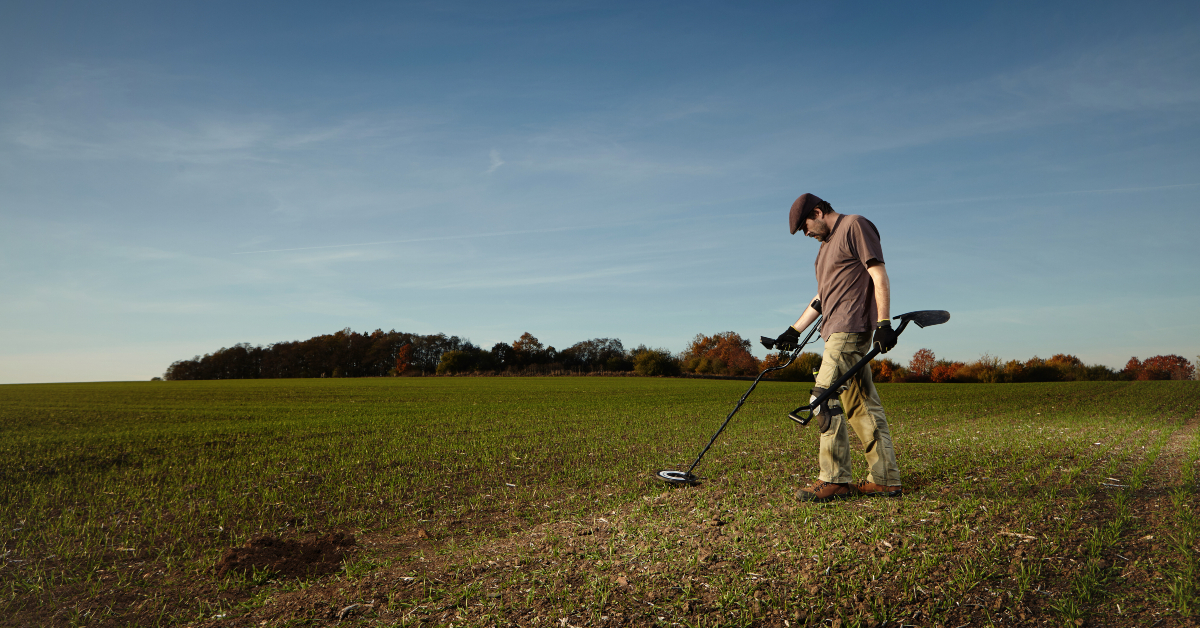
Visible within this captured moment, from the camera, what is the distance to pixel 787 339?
6.70 m

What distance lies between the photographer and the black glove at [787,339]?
6684mm

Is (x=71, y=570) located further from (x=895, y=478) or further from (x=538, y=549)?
(x=895, y=478)

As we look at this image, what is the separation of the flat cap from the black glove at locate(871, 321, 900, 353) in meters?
1.25

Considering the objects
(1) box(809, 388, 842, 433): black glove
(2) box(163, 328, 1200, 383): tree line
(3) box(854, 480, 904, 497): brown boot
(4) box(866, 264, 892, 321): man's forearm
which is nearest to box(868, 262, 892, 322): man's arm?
(4) box(866, 264, 892, 321): man's forearm

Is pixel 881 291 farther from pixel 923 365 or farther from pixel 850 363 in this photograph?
pixel 923 365

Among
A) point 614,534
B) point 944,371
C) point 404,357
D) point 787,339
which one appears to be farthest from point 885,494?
point 404,357

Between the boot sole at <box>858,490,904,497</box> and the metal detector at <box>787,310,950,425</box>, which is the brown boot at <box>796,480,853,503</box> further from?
the metal detector at <box>787,310,950,425</box>

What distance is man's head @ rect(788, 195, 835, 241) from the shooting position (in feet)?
19.2

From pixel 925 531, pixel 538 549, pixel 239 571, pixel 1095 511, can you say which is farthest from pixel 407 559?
pixel 1095 511

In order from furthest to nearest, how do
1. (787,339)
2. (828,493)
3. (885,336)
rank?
(787,339)
(828,493)
(885,336)

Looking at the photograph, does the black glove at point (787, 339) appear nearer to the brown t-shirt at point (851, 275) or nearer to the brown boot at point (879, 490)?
the brown t-shirt at point (851, 275)

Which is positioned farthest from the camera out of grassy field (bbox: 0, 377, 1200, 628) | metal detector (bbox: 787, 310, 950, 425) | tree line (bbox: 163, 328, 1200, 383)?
tree line (bbox: 163, 328, 1200, 383)

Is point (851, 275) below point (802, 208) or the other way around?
below

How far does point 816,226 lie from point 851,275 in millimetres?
613
